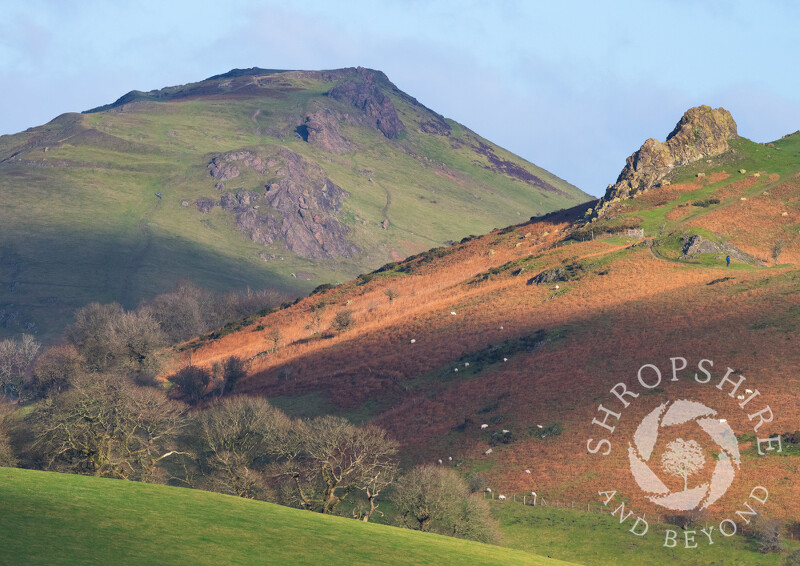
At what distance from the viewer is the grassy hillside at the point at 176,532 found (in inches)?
1262

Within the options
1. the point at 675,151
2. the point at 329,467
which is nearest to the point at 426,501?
the point at 329,467

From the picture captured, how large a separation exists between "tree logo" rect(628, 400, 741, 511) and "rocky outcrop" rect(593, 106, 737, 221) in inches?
3686

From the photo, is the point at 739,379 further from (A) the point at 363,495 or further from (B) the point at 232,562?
(B) the point at 232,562

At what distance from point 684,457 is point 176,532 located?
51.9 m

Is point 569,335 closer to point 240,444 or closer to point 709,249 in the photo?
point 709,249

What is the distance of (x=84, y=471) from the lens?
6550cm

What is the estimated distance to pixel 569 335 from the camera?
114 metres

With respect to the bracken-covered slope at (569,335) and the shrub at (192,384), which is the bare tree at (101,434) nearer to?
the bracken-covered slope at (569,335)

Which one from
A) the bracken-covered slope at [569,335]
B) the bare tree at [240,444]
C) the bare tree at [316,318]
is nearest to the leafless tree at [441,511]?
the bare tree at [240,444]

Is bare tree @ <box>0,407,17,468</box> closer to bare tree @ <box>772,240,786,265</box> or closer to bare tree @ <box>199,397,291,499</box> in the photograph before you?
bare tree @ <box>199,397,291,499</box>

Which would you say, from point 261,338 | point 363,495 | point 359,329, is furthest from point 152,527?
point 261,338

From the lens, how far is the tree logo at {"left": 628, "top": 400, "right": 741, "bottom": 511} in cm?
6788

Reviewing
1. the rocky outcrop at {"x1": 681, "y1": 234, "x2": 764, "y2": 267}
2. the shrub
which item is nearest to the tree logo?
the rocky outcrop at {"x1": 681, "y1": 234, "x2": 764, "y2": 267}

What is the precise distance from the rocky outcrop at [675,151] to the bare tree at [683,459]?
3953 inches
